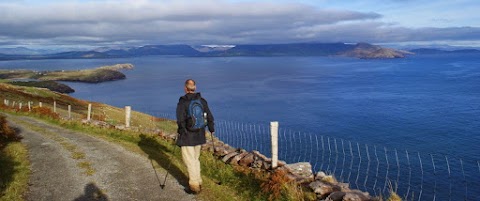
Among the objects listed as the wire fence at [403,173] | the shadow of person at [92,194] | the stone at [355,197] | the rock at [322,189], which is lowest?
the wire fence at [403,173]

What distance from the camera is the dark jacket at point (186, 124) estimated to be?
10172 mm

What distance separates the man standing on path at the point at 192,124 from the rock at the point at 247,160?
3.29 meters

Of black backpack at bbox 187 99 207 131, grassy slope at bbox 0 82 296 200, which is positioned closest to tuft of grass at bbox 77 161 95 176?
grassy slope at bbox 0 82 296 200

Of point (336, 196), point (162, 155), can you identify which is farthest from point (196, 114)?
point (162, 155)

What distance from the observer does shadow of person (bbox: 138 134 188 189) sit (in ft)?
41.1

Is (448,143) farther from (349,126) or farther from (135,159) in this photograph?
(135,159)

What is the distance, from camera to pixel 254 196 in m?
10.8

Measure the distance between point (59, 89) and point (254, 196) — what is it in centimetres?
19703

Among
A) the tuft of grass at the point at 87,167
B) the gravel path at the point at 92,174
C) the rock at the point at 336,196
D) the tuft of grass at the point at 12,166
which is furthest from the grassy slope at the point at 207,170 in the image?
the tuft of grass at the point at 12,166

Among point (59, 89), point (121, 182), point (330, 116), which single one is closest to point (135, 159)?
point (121, 182)

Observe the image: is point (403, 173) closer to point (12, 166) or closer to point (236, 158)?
point (236, 158)

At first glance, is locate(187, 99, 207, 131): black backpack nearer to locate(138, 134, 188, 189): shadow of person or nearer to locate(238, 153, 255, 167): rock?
locate(138, 134, 188, 189): shadow of person

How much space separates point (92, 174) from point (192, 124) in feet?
15.8

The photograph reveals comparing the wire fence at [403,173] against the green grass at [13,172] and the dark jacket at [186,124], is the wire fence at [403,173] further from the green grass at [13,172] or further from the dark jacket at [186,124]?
the dark jacket at [186,124]
